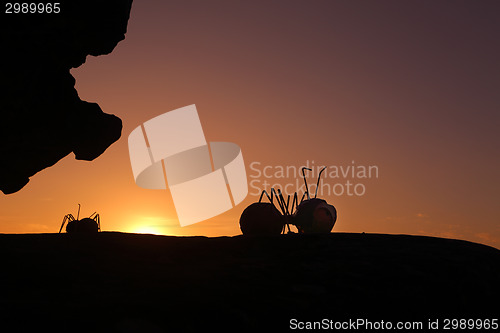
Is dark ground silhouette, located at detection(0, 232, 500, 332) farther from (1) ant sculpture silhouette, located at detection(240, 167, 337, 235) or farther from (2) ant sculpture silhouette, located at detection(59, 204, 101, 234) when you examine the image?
(2) ant sculpture silhouette, located at detection(59, 204, 101, 234)

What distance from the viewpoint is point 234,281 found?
6105 mm

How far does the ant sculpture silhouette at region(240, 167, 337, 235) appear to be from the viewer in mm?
16422

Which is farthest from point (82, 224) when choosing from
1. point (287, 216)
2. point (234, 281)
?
point (234, 281)

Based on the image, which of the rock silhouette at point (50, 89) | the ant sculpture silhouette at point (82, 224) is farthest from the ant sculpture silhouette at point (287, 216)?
the ant sculpture silhouette at point (82, 224)

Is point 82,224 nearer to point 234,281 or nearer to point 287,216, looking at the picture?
point 287,216

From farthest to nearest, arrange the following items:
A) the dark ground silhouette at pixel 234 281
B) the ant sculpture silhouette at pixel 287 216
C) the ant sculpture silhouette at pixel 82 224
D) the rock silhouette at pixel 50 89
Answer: the ant sculpture silhouette at pixel 82 224 < the ant sculpture silhouette at pixel 287 216 < the rock silhouette at pixel 50 89 < the dark ground silhouette at pixel 234 281

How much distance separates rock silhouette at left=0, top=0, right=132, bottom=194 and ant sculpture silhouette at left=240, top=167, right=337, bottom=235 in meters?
6.90

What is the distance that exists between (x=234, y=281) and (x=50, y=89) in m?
5.61

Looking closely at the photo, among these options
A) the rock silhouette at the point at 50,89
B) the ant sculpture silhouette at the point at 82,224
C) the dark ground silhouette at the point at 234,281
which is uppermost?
the ant sculpture silhouette at the point at 82,224

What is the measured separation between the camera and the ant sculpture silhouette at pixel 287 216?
16.4 metres

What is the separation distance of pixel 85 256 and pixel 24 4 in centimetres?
441

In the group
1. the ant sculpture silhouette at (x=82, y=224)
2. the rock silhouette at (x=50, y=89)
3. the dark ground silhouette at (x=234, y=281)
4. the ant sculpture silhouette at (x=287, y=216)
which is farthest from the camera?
the ant sculpture silhouette at (x=82, y=224)

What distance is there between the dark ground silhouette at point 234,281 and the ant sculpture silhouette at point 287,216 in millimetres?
8012

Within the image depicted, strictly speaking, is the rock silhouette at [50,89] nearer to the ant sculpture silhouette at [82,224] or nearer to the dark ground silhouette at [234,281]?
the dark ground silhouette at [234,281]
